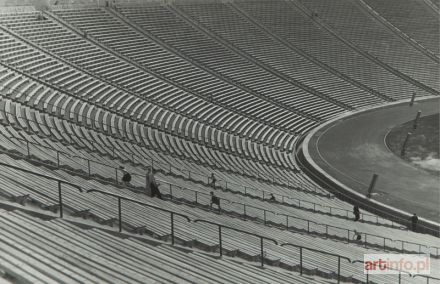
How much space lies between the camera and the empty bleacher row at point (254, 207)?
16.2m

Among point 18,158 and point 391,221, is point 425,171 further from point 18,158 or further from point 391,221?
point 18,158

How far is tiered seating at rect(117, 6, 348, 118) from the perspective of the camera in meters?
39.6

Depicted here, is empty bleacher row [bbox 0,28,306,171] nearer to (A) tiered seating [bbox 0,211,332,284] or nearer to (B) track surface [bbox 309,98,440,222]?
(B) track surface [bbox 309,98,440,222]

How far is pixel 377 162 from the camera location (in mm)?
31766

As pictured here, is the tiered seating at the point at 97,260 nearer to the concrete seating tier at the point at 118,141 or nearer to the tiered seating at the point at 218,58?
the concrete seating tier at the point at 118,141

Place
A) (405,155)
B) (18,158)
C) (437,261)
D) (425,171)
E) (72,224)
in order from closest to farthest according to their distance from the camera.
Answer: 1. (72,224)
2. (18,158)
3. (437,261)
4. (425,171)
5. (405,155)

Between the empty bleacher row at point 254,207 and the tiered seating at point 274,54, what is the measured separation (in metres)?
19.7

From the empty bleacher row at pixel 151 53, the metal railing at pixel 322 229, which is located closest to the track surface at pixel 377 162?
the empty bleacher row at pixel 151 53

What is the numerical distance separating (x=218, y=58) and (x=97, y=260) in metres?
33.0

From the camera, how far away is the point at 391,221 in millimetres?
24984

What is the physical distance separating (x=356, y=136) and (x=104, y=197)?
2542 cm

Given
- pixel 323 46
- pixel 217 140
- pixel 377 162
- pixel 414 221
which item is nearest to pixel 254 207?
pixel 414 221

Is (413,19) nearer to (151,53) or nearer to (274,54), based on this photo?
(274,54)

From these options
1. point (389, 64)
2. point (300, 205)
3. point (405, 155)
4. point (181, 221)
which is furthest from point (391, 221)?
point (389, 64)
